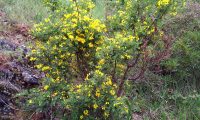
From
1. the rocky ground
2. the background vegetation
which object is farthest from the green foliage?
the rocky ground

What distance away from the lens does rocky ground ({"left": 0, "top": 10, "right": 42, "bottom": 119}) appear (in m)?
4.67

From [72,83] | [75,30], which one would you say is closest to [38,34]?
[75,30]

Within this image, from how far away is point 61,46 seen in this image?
13.5ft

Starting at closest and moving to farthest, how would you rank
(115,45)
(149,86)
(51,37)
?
(115,45) → (51,37) → (149,86)

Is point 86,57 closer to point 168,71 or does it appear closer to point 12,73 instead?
point 12,73

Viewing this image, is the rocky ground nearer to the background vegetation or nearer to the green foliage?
the background vegetation

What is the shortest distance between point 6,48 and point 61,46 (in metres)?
1.50

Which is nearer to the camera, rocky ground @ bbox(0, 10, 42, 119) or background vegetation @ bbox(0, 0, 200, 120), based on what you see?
rocky ground @ bbox(0, 10, 42, 119)

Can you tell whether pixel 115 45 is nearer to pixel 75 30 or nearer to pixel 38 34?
pixel 75 30

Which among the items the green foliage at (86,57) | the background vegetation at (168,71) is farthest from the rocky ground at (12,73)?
the green foliage at (86,57)

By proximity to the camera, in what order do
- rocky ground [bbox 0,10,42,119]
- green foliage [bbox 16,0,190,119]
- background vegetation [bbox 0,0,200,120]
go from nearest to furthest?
1. green foliage [bbox 16,0,190,119]
2. rocky ground [bbox 0,10,42,119]
3. background vegetation [bbox 0,0,200,120]

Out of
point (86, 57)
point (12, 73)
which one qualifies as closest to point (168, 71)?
point (86, 57)

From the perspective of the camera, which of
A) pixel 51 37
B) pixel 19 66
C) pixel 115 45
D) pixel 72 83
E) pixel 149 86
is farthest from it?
pixel 149 86

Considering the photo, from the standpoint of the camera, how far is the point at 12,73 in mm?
4875
